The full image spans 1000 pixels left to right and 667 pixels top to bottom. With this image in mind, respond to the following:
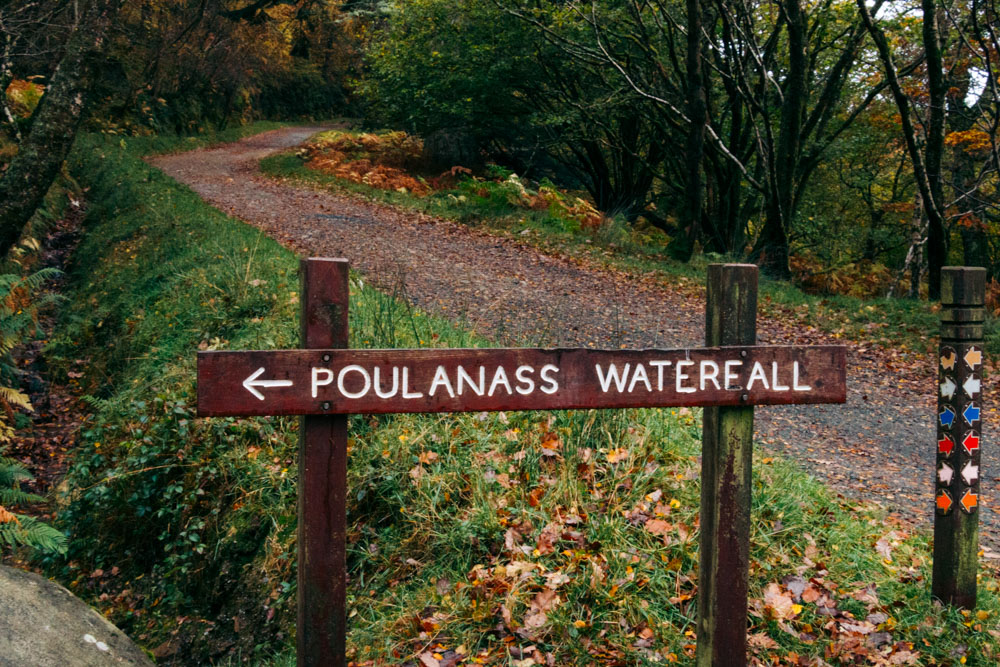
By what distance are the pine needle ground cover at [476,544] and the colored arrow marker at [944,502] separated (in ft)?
1.48

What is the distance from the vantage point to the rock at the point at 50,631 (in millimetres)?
2977

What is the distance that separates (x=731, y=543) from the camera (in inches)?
113

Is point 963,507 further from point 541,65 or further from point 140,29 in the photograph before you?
point 140,29

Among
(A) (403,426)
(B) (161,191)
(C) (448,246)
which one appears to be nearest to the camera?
(A) (403,426)

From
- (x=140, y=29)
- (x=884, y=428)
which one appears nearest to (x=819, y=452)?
(x=884, y=428)

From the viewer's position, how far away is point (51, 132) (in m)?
9.95

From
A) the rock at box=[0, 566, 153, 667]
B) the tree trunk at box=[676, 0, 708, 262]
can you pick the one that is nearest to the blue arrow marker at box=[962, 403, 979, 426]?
the rock at box=[0, 566, 153, 667]

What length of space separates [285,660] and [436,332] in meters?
3.37

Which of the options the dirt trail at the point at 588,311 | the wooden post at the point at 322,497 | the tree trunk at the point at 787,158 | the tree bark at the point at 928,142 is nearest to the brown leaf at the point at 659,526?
the dirt trail at the point at 588,311

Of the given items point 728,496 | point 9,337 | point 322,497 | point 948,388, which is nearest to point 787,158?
point 948,388

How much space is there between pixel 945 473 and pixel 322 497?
293cm

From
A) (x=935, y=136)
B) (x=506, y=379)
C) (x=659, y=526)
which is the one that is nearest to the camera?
(x=506, y=379)

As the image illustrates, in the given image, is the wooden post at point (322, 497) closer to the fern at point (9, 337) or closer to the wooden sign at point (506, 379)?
the wooden sign at point (506, 379)

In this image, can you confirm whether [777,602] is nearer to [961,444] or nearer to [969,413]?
[961,444]
